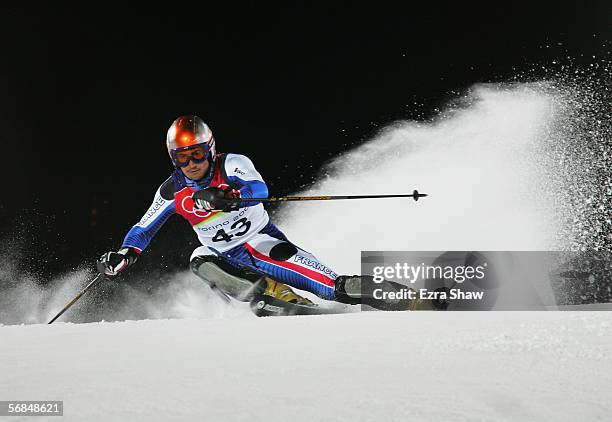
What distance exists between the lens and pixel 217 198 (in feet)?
14.3

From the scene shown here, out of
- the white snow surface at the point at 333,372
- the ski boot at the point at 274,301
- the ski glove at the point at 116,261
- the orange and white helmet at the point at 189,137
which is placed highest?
the orange and white helmet at the point at 189,137

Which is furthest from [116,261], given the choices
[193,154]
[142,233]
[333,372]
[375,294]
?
[333,372]

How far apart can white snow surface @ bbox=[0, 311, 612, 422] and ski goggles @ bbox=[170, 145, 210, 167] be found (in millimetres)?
1738

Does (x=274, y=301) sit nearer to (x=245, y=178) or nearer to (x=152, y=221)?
(x=245, y=178)

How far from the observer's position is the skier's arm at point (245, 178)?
4.61 m

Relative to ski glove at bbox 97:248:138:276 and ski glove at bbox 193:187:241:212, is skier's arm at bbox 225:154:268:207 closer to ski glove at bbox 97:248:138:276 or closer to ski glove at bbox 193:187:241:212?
ski glove at bbox 193:187:241:212

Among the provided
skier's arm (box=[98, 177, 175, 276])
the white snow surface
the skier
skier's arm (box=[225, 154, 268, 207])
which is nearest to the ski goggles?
the skier

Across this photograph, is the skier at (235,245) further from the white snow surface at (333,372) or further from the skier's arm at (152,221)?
the white snow surface at (333,372)

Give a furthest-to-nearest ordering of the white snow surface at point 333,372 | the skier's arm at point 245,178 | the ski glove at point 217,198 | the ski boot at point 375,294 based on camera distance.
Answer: the ski boot at point 375,294
the skier's arm at point 245,178
the ski glove at point 217,198
the white snow surface at point 333,372

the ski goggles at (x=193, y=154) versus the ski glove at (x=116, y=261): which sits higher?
the ski goggles at (x=193, y=154)

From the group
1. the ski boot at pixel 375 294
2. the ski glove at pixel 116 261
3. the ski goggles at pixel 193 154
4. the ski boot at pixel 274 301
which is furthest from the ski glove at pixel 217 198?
the ski boot at pixel 375 294

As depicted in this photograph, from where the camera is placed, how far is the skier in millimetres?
4652

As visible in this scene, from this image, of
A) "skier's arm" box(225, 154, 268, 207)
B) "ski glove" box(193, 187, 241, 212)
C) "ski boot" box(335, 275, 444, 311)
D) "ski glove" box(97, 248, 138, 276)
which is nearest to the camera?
"ski glove" box(193, 187, 241, 212)

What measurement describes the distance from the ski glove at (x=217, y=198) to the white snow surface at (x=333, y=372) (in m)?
1.33
